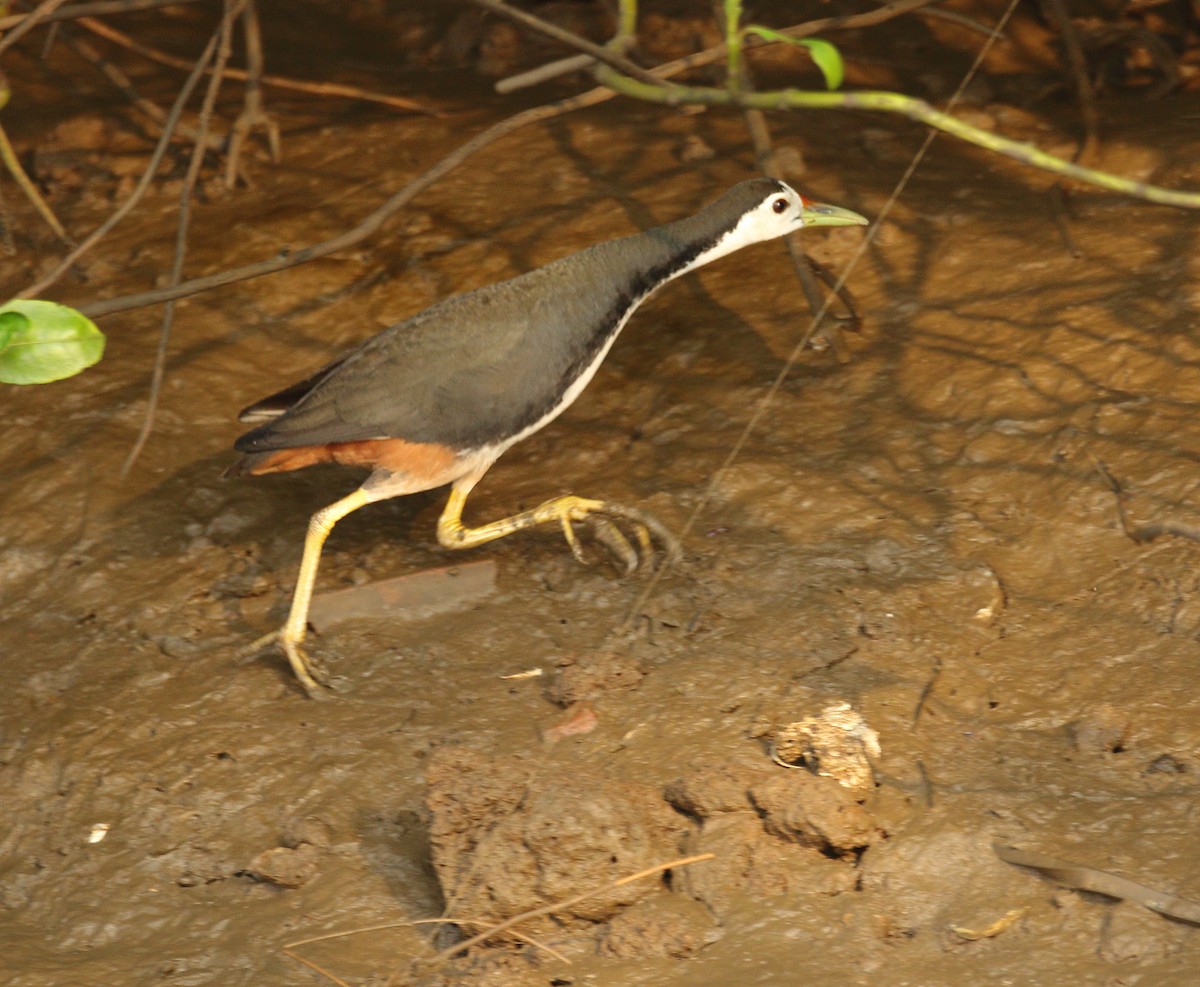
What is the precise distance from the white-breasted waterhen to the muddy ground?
0.22m

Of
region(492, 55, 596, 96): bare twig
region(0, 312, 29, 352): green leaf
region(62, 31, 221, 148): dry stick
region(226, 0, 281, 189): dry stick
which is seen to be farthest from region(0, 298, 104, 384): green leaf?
region(62, 31, 221, 148): dry stick

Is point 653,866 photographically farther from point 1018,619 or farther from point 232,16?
point 232,16

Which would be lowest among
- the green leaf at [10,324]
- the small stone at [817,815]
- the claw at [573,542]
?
the claw at [573,542]

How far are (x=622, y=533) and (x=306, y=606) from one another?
929mm

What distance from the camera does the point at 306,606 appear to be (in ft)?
13.6

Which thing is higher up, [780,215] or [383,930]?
[780,215]

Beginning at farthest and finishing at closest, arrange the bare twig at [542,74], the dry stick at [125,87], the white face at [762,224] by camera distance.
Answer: the dry stick at [125,87], the white face at [762,224], the bare twig at [542,74]

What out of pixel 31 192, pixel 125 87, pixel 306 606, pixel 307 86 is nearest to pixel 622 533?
pixel 306 606

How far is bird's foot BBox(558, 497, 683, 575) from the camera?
430 centimetres

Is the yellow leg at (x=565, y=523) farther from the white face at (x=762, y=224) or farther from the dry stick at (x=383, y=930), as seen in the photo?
the dry stick at (x=383, y=930)

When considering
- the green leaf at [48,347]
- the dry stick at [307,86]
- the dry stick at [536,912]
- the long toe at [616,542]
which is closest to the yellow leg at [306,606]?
the long toe at [616,542]

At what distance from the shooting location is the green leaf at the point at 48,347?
7.62 feet

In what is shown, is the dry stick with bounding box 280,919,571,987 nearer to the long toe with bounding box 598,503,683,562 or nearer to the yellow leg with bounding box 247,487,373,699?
the yellow leg with bounding box 247,487,373,699

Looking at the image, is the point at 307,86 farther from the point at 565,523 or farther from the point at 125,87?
the point at 565,523
